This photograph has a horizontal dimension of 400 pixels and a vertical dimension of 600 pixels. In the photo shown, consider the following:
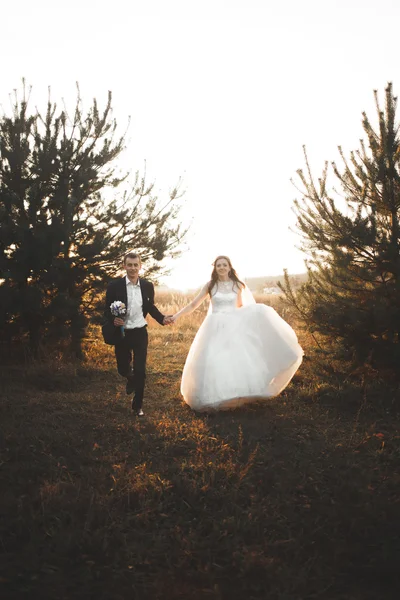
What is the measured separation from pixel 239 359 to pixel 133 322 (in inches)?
64.9

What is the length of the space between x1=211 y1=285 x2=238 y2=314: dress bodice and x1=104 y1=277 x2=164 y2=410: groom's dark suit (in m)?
1.03

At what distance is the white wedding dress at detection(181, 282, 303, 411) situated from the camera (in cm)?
672

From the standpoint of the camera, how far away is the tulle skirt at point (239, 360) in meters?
6.72

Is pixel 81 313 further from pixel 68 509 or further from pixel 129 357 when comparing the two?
pixel 68 509

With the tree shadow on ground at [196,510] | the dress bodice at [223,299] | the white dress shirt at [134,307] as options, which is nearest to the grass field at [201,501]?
the tree shadow on ground at [196,510]

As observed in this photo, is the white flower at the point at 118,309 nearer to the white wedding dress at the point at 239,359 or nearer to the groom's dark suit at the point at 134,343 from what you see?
the groom's dark suit at the point at 134,343

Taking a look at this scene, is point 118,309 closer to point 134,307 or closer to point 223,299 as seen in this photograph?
point 134,307

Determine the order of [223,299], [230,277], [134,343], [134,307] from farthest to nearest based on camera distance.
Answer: [230,277], [223,299], [134,307], [134,343]

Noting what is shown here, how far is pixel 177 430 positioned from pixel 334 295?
12.1 feet

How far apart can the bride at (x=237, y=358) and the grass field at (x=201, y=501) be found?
0.32 meters

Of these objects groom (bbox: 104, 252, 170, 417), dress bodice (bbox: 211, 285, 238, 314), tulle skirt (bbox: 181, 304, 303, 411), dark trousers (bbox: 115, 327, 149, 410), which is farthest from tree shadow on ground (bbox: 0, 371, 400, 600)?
dress bodice (bbox: 211, 285, 238, 314)

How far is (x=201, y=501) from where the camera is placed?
4113 mm

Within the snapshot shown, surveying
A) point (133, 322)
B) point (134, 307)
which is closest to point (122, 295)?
point (134, 307)

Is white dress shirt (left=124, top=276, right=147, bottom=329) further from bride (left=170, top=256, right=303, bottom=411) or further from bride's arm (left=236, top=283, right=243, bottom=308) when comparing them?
bride's arm (left=236, top=283, right=243, bottom=308)
